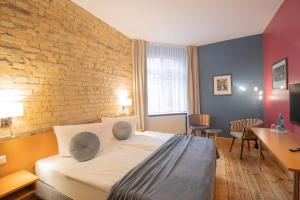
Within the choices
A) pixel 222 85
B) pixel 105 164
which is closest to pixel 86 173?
pixel 105 164

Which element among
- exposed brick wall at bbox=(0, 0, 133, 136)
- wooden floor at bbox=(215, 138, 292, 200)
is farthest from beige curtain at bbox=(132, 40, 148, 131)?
wooden floor at bbox=(215, 138, 292, 200)

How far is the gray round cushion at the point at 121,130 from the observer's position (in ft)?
9.29

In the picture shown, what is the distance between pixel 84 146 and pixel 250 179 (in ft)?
8.10

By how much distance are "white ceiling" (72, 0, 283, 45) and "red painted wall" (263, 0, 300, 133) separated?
24cm

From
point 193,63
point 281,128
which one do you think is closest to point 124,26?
point 193,63

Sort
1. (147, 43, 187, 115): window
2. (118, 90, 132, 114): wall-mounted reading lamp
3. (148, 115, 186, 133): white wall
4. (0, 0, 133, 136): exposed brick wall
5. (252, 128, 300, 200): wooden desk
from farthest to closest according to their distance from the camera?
(147, 43, 187, 115): window → (148, 115, 186, 133): white wall → (118, 90, 132, 114): wall-mounted reading lamp → (0, 0, 133, 136): exposed brick wall → (252, 128, 300, 200): wooden desk

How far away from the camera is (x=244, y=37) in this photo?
4168 millimetres

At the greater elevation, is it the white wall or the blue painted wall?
the blue painted wall

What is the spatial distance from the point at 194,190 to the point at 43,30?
2.57 metres

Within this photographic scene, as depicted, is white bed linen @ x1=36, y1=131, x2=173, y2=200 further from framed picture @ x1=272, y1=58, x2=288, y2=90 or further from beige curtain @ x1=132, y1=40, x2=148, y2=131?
framed picture @ x1=272, y1=58, x2=288, y2=90

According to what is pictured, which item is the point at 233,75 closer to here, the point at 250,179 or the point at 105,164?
the point at 250,179

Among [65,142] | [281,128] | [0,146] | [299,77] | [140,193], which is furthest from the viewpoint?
[281,128]

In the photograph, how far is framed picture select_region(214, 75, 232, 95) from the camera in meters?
4.43

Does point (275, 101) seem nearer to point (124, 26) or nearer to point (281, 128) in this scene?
point (281, 128)
